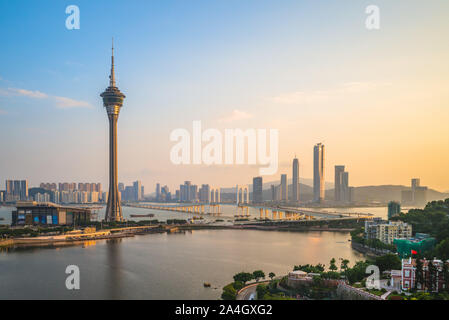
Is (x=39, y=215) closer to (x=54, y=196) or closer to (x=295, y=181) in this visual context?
(x=54, y=196)

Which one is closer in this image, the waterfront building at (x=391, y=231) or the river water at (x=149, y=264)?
the river water at (x=149, y=264)

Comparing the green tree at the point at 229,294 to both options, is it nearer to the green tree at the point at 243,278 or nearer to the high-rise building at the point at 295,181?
the green tree at the point at 243,278

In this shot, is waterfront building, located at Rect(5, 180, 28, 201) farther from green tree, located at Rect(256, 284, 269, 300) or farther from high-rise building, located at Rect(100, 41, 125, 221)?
green tree, located at Rect(256, 284, 269, 300)

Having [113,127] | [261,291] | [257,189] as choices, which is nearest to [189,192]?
[257,189]

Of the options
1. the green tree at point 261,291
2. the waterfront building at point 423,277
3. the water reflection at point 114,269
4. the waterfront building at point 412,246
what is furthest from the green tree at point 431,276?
the water reflection at point 114,269
